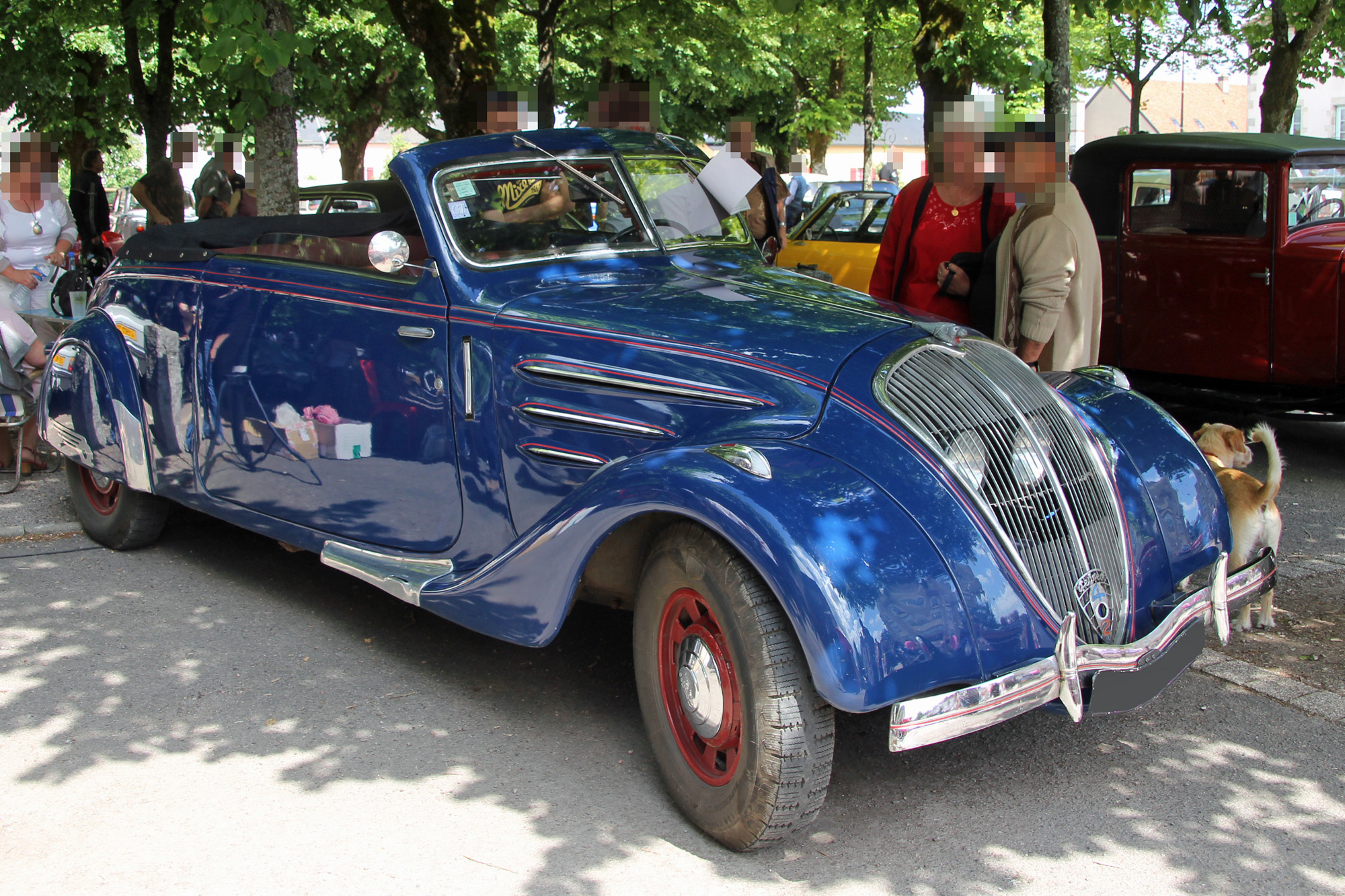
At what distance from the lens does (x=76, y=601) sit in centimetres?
476

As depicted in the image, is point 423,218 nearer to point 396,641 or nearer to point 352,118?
point 396,641

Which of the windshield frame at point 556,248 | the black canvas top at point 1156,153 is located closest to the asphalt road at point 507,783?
the windshield frame at point 556,248

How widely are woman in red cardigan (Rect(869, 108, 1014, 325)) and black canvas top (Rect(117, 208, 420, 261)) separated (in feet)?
7.67

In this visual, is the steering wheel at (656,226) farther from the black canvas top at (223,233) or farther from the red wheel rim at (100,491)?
the red wheel rim at (100,491)

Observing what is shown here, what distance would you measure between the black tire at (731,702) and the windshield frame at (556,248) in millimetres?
1341

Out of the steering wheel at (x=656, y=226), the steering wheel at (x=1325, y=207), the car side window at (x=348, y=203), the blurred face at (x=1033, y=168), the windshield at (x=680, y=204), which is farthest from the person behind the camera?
the car side window at (x=348, y=203)

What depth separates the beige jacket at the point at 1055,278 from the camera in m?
4.62

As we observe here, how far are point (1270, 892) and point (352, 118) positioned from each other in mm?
27609

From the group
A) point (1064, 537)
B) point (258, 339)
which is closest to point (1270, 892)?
point (1064, 537)

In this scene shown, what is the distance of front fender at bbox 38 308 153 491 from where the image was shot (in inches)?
194

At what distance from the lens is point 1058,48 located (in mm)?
7816

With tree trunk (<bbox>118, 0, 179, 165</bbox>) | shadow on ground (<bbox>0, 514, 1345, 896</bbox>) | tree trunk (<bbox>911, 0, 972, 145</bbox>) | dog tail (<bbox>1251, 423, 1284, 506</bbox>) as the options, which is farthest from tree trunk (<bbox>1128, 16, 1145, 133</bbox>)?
shadow on ground (<bbox>0, 514, 1345, 896</bbox>)

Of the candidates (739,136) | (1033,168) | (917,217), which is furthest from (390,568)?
(739,136)

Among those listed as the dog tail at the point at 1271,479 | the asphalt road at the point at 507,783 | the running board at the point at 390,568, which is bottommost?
the asphalt road at the point at 507,783
